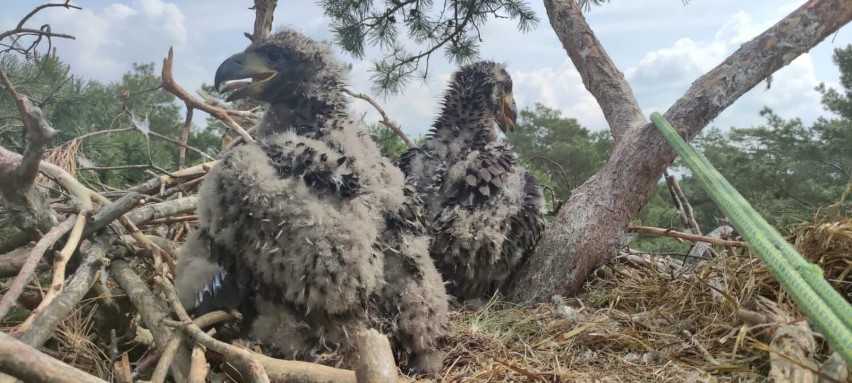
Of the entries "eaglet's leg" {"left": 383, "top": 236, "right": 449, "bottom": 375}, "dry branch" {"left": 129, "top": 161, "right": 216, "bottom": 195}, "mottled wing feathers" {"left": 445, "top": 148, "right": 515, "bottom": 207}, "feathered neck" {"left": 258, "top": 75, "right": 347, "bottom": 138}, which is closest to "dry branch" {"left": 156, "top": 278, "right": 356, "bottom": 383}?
"eaglet's leg" {"left": 383, "top": 236, "right": 449, "bottom": 375}

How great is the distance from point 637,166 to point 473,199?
798 millimetres

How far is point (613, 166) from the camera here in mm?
2955

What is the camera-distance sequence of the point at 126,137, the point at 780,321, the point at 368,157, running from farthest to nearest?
the point at 126,137, the point at 368,157, the point at 780,321

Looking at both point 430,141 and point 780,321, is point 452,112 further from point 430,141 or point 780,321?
point 780,321

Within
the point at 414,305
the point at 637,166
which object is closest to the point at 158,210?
the point at 414,305

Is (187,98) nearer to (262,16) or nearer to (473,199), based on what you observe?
(473,199)

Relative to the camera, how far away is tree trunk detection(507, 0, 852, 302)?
9.31 feet

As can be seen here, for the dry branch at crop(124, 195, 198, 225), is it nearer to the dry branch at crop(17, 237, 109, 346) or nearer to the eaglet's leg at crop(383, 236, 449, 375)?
the dry branch at crop(17, 237, 109, 346)

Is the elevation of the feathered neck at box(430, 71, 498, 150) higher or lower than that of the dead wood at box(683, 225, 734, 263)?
higher

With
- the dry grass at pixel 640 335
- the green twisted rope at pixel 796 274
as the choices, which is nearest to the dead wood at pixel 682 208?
the dry grass at pixel 640 335

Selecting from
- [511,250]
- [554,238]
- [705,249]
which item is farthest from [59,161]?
[705,249]

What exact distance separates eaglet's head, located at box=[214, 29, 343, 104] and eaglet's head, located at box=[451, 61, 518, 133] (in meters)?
1.18

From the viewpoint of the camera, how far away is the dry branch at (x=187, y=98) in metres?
2.52

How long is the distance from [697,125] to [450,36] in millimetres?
2212
